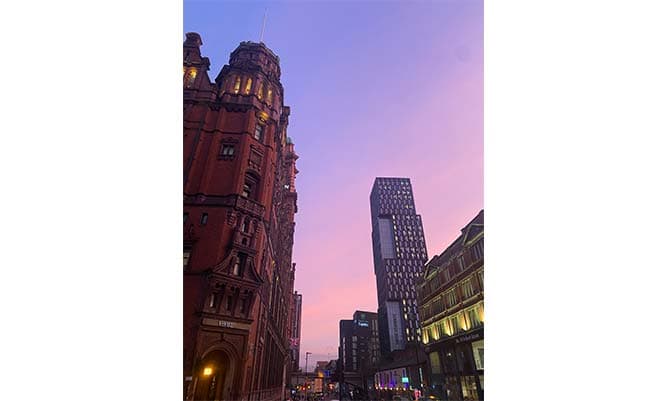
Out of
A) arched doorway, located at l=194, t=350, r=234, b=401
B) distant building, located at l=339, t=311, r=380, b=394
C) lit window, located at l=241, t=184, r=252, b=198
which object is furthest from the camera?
distant building, located at l=339, t=311, r=380, b=394

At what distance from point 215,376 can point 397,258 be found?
10445cm

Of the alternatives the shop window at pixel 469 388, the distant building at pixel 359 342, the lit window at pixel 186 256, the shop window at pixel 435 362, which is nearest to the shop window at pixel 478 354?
the shop window at pixel 469 388

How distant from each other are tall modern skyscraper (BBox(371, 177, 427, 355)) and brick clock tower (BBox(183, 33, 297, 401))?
85.0 meters

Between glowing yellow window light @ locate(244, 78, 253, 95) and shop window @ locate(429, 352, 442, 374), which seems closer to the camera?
glowing yellow window light @ locate(244, 78, 253, 95)

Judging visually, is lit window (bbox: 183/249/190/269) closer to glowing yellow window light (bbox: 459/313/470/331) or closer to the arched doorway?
the arched doorway

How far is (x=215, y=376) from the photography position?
63.7 feet

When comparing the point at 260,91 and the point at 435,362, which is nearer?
the point at 260,91

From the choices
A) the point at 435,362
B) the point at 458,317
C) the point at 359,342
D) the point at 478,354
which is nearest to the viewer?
the point at 478,354

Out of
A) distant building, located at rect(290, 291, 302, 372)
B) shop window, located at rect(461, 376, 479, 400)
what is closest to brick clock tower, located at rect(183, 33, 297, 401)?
shop window, located at rect(461, 376, 479, 400)

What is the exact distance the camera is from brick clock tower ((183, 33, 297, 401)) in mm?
19109

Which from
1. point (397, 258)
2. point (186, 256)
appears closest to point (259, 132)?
point (186, 256)

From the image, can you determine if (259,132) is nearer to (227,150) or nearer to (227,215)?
(227,150)

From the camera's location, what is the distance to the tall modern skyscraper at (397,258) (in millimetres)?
104438
